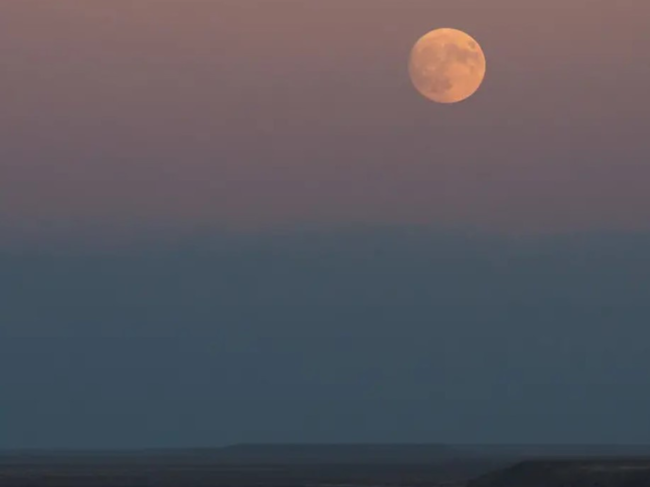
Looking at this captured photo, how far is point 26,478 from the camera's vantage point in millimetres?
168750

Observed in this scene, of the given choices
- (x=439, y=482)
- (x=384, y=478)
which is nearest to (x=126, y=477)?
(x=384, y=478)

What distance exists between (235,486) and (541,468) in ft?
85.5

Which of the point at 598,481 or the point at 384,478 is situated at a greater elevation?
the point at 384,478

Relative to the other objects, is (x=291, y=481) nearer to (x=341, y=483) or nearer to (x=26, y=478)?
(x=341, y=483)

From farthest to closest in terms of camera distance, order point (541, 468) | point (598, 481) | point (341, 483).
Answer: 1. point (341, 483)
2. point (541, 468)
3. point (598, 481)

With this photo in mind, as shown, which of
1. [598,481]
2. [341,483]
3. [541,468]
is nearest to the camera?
[598,481]

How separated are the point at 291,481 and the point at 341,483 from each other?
365 inches

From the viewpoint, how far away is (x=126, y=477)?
179000 mm

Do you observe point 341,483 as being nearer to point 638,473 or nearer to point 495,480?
point 495,480

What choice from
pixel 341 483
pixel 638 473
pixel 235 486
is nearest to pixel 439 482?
pixel 341 483

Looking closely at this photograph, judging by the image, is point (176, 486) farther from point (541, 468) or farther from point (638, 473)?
point (638, 473)

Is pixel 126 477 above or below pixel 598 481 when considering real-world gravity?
above

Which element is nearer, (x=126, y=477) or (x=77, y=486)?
(x=77, y=486)

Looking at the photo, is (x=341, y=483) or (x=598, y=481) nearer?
(x=598, y=481)
